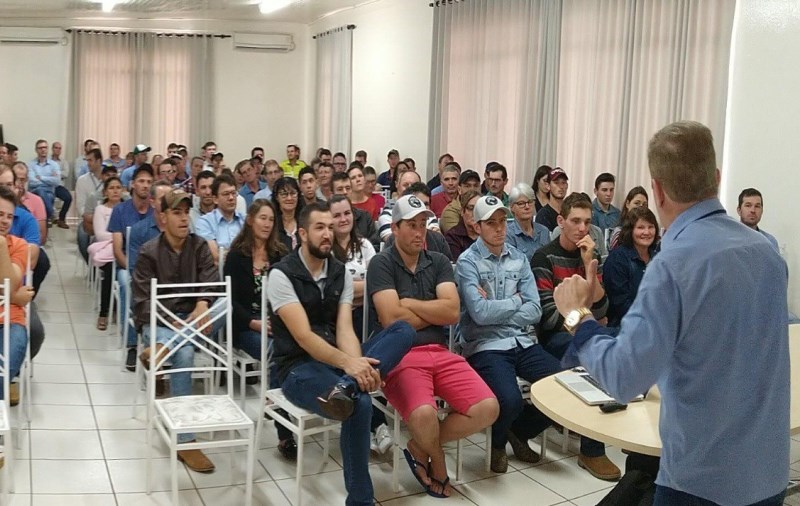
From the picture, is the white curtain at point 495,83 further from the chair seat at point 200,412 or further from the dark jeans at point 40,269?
the chair seat at point 200,412

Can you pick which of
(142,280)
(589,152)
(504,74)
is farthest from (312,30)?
(142,280)

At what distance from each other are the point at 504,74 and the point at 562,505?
5.75 meters

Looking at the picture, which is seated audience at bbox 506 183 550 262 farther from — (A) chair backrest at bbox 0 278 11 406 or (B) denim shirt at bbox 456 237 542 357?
(A) chair backrest at bbox 0 278 11 406

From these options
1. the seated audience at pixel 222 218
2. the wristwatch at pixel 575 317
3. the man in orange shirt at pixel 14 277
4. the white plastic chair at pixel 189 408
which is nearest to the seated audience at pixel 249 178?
the seated audience at pixel 222 218

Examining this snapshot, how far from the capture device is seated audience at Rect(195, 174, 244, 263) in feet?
17.1

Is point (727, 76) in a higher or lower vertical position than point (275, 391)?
higher

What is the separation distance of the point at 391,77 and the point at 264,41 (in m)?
3.55

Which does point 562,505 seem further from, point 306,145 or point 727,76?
point 306,145

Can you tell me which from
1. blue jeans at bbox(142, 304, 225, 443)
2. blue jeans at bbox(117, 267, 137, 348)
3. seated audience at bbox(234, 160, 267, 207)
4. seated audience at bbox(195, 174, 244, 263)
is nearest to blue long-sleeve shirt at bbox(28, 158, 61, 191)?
seated audience at bbox(234, 160, 267, 207)

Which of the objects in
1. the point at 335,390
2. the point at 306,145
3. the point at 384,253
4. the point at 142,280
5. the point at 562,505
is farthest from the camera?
the point at 306,145

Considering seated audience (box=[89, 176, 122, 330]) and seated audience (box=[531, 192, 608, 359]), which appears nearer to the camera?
seated audience (box=[531, 192, 608, 359])

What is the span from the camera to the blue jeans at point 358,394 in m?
3.10

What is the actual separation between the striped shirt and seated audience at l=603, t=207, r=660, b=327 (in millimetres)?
188

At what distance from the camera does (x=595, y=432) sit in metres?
2.20
